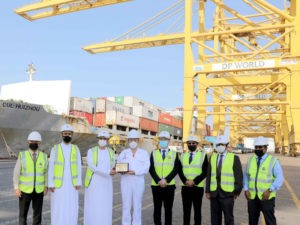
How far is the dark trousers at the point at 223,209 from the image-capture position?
4473mm

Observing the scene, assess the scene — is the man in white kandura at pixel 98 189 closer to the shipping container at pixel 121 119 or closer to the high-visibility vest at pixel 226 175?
the high-visibility vest at pixel 226 175

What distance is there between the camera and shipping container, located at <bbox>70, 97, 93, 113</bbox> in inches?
1249

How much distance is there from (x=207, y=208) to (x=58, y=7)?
2472 centimetres

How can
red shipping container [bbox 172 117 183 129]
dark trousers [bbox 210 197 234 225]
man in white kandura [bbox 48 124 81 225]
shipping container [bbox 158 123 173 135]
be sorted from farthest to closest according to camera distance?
red shipping container [bbox 172 117 183 129], shipping container [bbox 158 123 173 135], dark trousers [bbox 210 197 234 225], man in white kandura [bbox 48 124 81 225]

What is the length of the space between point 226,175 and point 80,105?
29653 mm

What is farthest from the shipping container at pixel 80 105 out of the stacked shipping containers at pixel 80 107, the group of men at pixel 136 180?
the group of men at pixel 136 180

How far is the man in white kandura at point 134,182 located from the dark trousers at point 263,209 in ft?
5.59

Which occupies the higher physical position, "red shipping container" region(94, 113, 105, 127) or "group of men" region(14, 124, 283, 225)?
"red shipping container" region(94, 113, 105, 127)

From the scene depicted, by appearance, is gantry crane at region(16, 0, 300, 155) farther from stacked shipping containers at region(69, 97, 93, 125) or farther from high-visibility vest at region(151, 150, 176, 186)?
high-visibility vest at region(151, 150, 176, 186)

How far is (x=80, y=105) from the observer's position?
32.8 metres

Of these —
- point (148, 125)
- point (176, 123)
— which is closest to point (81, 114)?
point (148, 125)

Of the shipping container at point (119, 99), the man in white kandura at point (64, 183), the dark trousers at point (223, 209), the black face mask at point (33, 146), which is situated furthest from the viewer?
the shipping container at point (119, 99)

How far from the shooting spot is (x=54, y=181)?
441 centimetres

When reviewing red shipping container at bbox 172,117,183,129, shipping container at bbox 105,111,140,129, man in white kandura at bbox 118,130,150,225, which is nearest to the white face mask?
man in white kandura at bbox 118,130,150,225
